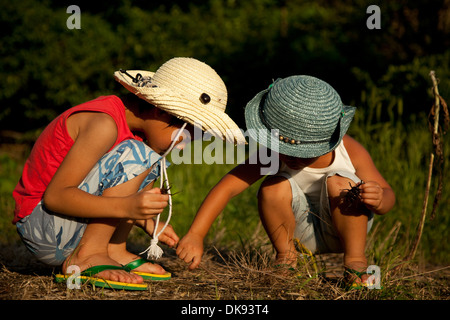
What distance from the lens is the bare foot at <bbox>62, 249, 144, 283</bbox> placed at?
2461 mm

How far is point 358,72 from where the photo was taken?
5.77m

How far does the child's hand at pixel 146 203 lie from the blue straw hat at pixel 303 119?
1.97 ft

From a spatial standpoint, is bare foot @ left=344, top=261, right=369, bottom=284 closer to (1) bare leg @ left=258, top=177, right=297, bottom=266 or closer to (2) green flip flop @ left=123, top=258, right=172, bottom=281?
(1) bare leg @ left=258, top=177, right=297, bottom=266

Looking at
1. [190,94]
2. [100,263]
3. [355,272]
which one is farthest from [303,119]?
[100,263]

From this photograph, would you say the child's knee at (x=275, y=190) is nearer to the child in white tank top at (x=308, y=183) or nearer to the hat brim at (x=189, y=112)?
the child in white tank top at (x=308, y=183)

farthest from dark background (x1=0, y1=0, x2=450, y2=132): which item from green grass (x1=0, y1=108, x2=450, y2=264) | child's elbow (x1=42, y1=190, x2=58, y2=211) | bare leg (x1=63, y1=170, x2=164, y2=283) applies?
child's elbow (x1=42, y1=190, x2=58, y2=211)

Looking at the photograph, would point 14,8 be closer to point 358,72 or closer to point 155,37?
point 155,37

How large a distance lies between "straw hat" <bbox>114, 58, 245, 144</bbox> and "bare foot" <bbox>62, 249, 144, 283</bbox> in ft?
2.53

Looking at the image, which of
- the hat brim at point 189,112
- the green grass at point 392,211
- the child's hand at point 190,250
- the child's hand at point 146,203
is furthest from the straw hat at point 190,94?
the green grass at point 392,211

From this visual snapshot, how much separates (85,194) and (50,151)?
0.34 meters

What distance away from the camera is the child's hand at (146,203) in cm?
230

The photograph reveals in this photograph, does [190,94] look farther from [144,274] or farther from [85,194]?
[144,274]

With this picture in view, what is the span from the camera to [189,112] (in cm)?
254

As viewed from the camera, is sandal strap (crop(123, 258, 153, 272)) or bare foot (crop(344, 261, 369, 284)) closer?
bare foot (crop(344, 261, 369, 284))
